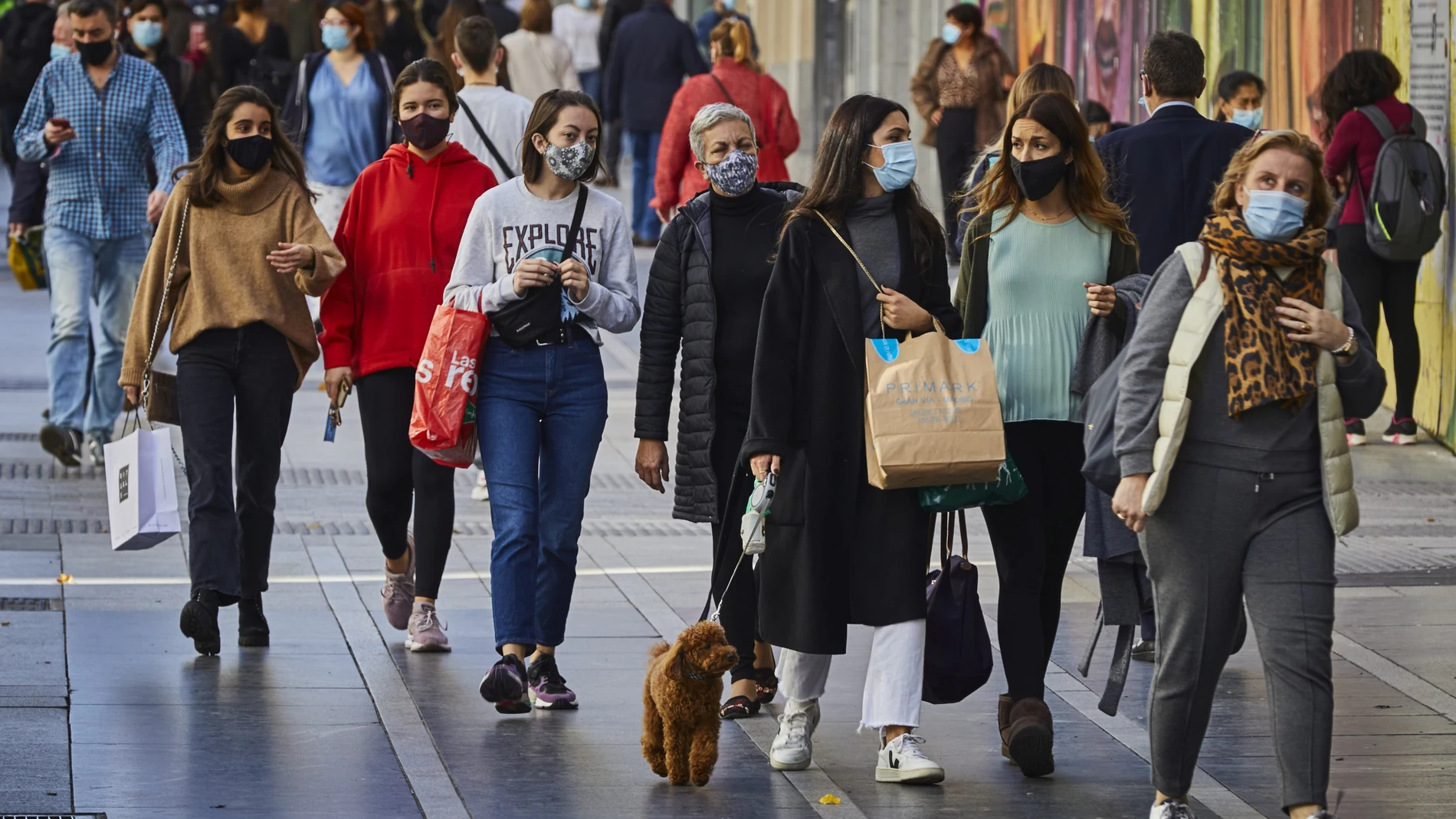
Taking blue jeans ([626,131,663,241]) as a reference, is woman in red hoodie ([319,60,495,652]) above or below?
below

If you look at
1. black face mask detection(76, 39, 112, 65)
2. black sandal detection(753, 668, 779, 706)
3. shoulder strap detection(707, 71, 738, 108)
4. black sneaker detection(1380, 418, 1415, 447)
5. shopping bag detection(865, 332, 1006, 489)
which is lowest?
black sandal detection(753, 668, 779, 706)

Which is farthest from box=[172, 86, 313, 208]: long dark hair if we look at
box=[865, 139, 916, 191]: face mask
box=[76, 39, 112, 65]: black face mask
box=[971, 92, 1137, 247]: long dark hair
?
box=[76, 39, 112, 65]: black face mask

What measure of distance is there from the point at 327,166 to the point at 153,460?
518 cm

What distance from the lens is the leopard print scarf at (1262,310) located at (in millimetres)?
5312

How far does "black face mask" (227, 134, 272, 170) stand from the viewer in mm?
7773

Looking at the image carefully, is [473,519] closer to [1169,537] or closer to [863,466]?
[863,466]

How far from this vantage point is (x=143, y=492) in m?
7.85

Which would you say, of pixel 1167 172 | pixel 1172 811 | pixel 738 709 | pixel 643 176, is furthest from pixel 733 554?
pixel 643 176

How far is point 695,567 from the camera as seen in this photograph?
948cm

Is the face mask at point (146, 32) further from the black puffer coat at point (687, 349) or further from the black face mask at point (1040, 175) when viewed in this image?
the black face mask at point (1040, 175)

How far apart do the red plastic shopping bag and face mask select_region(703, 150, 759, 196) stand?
81 centimetres

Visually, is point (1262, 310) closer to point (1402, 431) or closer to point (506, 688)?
point (506, 688)

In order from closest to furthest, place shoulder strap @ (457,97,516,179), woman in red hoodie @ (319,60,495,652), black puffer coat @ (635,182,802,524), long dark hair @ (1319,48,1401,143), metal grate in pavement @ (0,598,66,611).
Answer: black puffer coat @ (635,182,802,524), woman in red hoodie @ (319,60,495,652), metal grate in pavement @ (0,598,66,611), shoulder strap @ (457,97,516,179), long dark hair @ (1319,48,1401,143)

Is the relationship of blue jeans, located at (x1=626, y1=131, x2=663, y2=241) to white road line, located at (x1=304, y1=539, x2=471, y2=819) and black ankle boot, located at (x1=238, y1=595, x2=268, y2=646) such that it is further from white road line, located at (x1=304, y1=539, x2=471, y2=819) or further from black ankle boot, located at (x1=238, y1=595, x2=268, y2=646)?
black ankle boot, located at (x1=238, y1=595, x2=268, y2=646)
